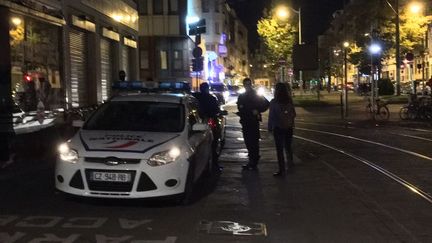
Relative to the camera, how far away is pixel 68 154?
28.7 feet

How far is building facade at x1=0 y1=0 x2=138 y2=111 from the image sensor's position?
16.0 meters

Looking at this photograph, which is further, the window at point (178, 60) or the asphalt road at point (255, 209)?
the window at point (178, 60)

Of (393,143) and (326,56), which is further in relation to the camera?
(326,56)

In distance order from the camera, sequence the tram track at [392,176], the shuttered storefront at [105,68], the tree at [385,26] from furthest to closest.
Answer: the tree at [385,26]
the shuttered storefront at [105,68]
the tram track at [392,176]

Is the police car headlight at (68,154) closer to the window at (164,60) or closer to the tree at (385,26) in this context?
the tree at (385,26)

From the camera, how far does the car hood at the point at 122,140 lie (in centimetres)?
859

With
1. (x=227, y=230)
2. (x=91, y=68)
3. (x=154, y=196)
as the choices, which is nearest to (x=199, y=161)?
(x=154, y=196)

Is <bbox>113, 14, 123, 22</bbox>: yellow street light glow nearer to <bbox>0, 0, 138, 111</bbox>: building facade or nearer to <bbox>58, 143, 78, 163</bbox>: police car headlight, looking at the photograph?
<bbox>0, 0, 138, 111</bbox>: building facade

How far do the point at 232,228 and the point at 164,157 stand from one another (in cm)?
143

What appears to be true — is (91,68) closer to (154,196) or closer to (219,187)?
(219,187)

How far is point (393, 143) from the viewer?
706 inches

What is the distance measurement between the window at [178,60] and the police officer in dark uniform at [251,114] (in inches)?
1682

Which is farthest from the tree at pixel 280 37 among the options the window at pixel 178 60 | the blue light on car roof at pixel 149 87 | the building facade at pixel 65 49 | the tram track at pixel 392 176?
the blue light on car roof at pixel 149 87

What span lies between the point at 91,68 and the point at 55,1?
5.42m
